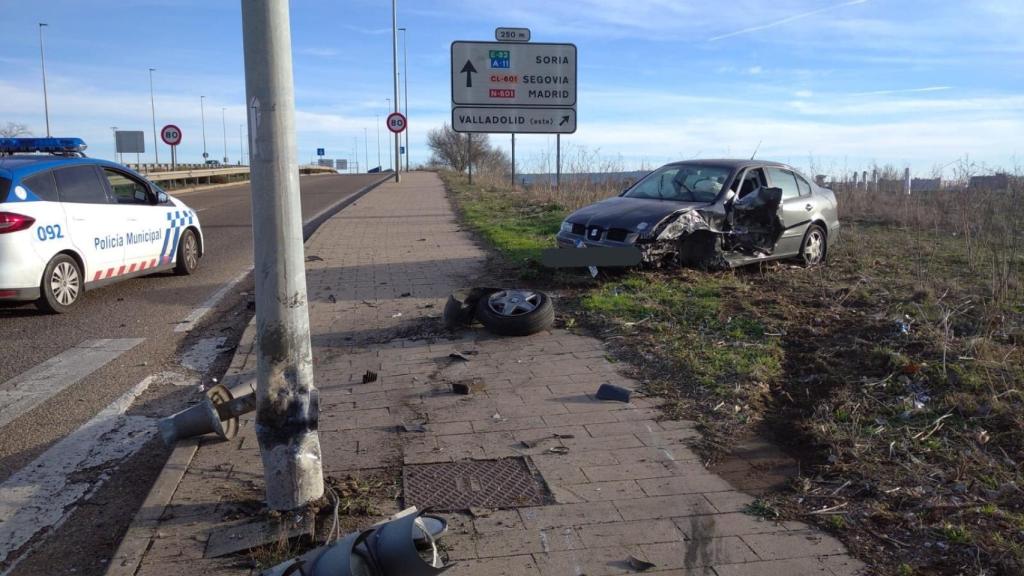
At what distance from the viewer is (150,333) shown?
24.4ft

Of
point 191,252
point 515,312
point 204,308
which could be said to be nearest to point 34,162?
point 204,308

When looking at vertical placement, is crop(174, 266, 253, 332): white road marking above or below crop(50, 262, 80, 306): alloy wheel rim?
below

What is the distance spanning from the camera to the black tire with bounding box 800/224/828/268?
10953 millimetres

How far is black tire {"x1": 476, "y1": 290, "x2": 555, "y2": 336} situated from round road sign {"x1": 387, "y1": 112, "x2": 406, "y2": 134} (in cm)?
2658

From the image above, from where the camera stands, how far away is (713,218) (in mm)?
9438

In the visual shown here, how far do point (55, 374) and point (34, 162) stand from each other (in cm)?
321

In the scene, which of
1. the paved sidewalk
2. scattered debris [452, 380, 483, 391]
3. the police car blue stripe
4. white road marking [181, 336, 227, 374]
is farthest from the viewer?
the police car blue stripe

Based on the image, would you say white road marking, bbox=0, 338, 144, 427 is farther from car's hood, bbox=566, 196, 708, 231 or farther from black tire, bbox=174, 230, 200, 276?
car's hood, bbox=566, 196, 708, 231

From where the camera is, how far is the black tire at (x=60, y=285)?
7859mm

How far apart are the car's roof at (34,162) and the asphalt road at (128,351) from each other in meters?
1.47

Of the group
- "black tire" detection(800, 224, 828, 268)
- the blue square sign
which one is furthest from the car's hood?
the blue square sign

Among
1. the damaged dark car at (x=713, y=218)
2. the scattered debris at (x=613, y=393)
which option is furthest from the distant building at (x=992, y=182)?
the scattered debris at (x=613, y=393)

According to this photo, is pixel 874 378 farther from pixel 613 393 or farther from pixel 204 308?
pixel 204 308

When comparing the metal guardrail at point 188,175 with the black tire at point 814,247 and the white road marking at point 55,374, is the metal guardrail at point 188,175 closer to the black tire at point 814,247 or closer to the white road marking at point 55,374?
the white road marking at point 55,374
